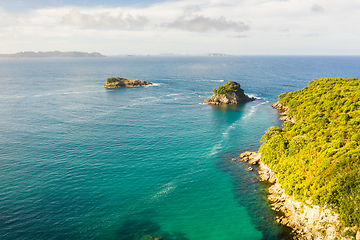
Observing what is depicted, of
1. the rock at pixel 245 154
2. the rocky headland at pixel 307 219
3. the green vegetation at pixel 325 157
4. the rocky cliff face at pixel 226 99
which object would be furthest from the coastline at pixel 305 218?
the rocky cliff face at pixel 226 99

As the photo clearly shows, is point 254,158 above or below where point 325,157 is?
below

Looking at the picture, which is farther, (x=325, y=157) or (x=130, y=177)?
(x=130, y=177)

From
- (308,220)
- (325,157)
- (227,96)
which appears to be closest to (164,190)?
(308,220)

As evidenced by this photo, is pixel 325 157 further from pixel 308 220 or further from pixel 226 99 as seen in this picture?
pixel 226 99

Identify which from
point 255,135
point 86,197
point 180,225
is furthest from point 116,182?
point 255,135

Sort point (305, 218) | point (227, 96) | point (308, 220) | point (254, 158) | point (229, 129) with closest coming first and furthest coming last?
point (308, 220) < point (305, 218) < point (254, 158) < point (229, 129) < point (227, 96)

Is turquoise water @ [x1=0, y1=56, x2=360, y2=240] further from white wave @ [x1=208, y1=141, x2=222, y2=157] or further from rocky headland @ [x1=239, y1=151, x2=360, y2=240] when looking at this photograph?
rocky headland @ [x1=239, y1=151, x2=360, y2=240]

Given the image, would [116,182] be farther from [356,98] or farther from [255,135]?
[356,98]
